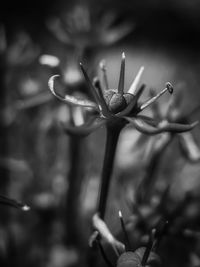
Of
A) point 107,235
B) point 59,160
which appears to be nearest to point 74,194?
point 59,160

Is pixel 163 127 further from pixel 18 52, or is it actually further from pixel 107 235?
pixel 18 52

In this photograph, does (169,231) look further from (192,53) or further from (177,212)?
(192,53)

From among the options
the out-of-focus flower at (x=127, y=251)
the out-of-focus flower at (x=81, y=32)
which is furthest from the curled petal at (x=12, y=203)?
the out-of-focus flower at (x=81, y=32)

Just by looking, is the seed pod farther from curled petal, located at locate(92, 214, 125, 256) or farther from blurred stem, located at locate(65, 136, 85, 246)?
blurred stem, located at locate(65, 136, 85, 246)

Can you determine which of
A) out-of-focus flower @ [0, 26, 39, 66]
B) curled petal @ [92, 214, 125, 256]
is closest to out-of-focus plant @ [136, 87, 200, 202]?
curled petal @ [92, 214, 125, 256]

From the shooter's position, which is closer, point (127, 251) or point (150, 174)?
point (127, 251)

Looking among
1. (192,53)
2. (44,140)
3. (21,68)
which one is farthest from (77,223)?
(192,53)
